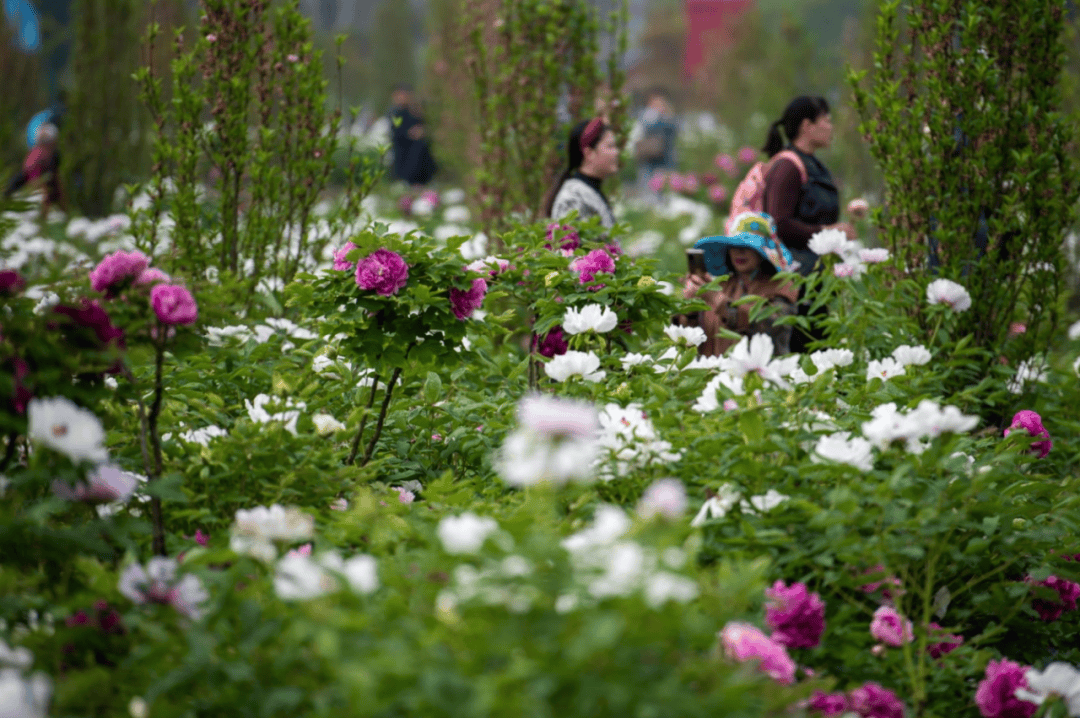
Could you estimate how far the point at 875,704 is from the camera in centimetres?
196

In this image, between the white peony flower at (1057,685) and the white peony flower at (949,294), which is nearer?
the white peony flower at (1057,685)

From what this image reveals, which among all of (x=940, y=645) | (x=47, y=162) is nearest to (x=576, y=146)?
(x=940, y=645)

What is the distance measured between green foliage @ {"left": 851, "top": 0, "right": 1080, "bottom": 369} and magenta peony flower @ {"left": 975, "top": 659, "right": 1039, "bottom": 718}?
206 centimetres

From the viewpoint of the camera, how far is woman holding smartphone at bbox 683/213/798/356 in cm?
435

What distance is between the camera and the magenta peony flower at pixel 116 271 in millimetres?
2139

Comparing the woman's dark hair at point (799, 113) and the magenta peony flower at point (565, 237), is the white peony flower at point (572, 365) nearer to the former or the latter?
the magenta peony flower at point (565, 237)

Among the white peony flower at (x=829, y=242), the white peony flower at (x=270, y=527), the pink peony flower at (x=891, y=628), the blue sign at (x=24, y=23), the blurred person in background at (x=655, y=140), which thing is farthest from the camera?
the blurred person in background at (x=655, y=140)

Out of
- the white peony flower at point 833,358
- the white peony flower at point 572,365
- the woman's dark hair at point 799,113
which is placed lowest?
the white peony flower at point 833,358

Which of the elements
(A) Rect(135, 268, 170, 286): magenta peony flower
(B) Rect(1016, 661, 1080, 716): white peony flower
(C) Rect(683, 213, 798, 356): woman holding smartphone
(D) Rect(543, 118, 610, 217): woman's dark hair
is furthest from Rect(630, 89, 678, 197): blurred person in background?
(B) Rect(1016, 661, 1080, 716): white peony flower

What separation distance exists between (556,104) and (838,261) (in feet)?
7.52

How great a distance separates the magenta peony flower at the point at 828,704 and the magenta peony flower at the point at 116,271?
5.15 ft

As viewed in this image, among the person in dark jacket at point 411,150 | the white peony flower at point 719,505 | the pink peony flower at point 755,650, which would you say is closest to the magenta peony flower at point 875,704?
the pink peony flower at point 755,650

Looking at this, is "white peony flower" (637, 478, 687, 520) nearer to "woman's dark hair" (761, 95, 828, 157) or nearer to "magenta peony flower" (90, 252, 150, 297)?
"magenta peony flower" (90, 252, 150, 297)

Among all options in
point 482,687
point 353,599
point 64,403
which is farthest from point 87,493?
point 482,687
